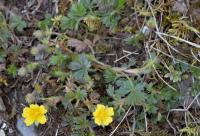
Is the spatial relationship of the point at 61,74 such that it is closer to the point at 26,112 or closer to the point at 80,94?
the point at 80,94

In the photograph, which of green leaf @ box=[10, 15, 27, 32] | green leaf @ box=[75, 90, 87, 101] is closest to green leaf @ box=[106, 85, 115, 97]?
green leaf @ box=[75, 90, 87, 101]

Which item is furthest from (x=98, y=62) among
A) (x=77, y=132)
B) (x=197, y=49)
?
(x=197, y=49)

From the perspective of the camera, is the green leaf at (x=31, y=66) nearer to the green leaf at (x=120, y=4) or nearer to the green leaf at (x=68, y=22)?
the green leaf at (x=68, y=22)

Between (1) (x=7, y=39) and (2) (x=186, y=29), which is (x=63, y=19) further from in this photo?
(2) (x=186, y=29)

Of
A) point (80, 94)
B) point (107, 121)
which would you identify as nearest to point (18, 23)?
point (80, 94)

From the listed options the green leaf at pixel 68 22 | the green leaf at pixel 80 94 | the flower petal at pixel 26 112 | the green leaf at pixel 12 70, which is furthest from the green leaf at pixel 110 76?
the green leaf at pixel 12 70

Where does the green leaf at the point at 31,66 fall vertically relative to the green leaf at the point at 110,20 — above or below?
below
